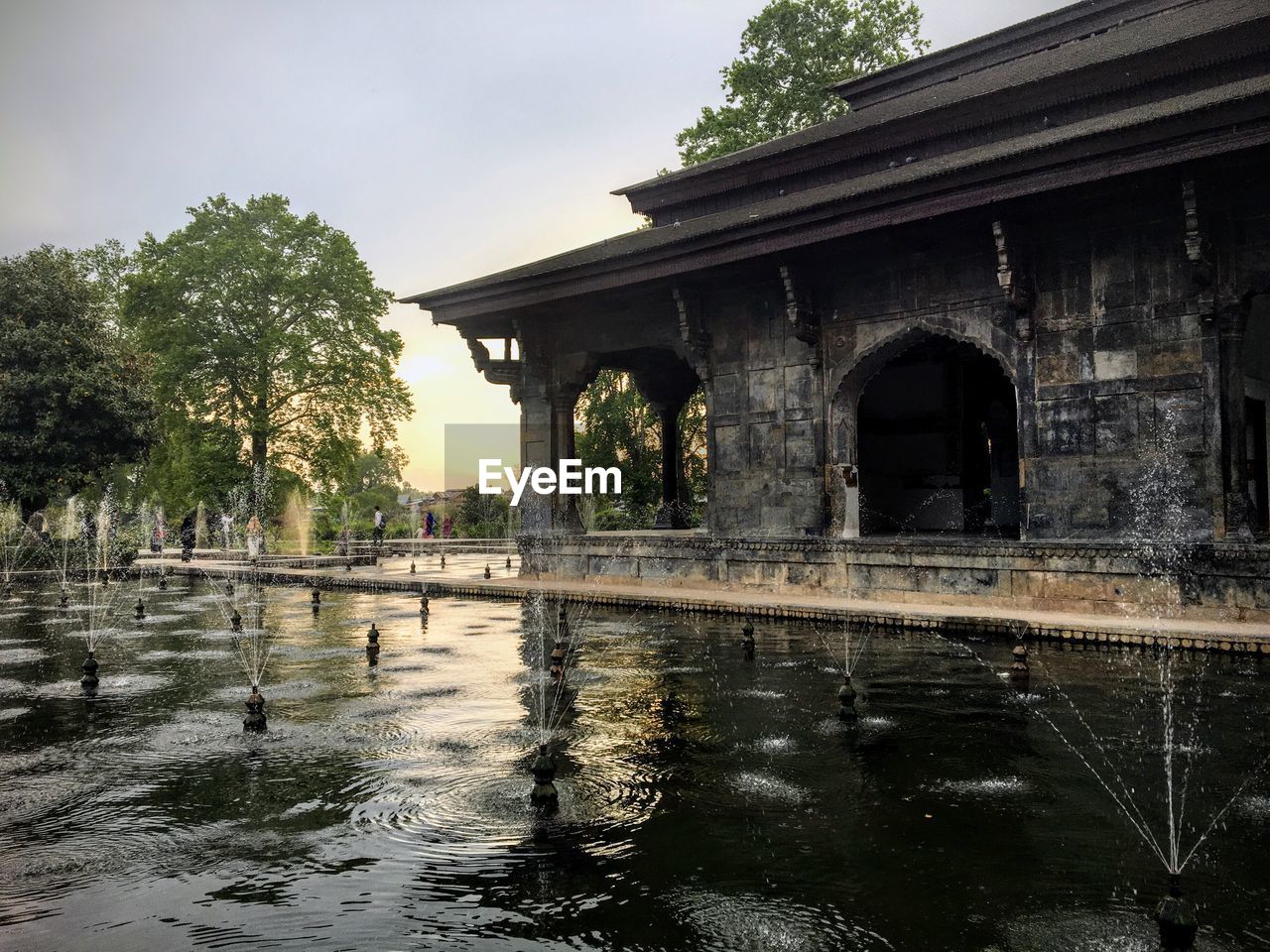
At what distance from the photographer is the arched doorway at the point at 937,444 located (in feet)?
59.2

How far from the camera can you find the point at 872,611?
10.9 meters

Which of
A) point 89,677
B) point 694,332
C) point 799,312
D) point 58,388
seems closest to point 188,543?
point 58,388

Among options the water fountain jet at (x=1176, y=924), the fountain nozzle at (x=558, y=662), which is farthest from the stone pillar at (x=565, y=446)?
the water fountain jet at (x=1176, y=924)

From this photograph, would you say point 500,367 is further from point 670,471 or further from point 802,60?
point 802,60

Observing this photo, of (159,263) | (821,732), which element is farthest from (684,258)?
(159,263)

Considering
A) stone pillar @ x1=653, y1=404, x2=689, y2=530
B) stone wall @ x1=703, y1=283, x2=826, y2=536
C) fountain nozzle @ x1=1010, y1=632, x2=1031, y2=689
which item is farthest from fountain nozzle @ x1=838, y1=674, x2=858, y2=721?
stone pillar @ x1=653, y1=404, x2=689, y2=530

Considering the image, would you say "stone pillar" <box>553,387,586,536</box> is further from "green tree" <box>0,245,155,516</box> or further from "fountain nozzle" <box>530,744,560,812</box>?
"green tree" <box>0,245,155,516</box>

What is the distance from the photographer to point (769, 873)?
3814 mm

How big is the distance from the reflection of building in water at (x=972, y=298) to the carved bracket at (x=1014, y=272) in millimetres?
37

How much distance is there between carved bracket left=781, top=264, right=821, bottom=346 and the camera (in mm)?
13133

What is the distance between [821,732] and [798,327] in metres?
8.32

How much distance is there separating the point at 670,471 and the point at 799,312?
29.1ft

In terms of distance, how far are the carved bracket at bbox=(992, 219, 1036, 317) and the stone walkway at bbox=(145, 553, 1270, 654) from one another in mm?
3711

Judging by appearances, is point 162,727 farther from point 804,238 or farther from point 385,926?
point 804,238
